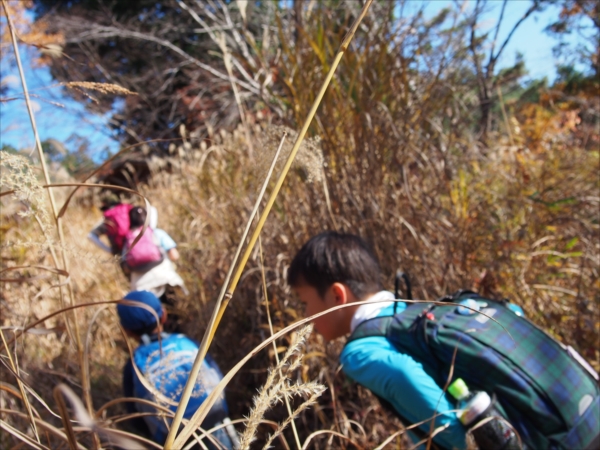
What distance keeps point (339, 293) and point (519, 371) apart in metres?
0.50

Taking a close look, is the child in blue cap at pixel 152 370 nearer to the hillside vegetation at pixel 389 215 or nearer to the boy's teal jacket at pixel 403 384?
the hillside vegetation at pixel 389 215

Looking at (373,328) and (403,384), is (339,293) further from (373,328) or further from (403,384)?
(403,384)

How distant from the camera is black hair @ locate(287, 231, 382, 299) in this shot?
130 cm

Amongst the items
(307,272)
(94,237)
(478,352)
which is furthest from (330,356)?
(94,237)

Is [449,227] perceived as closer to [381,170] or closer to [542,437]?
[381,170]

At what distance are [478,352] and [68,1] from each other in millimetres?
11724

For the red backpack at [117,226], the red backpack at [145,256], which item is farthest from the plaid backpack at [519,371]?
the red backpack at [117,226]

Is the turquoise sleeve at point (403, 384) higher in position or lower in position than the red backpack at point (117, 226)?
higher

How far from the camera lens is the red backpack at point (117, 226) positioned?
262 cm

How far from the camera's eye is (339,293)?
1268 millimetres

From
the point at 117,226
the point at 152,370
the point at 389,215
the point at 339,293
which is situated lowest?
the point at 152,370

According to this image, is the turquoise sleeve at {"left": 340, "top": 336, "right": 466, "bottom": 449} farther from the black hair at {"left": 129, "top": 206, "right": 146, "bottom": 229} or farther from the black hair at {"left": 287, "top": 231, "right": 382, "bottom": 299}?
the black hair at {"left": 129, "top": 206, "right": 146, "bottom": 229}

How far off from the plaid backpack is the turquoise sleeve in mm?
58

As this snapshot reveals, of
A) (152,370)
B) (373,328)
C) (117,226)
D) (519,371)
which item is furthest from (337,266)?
(117,226)
